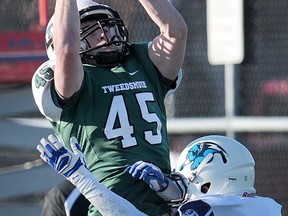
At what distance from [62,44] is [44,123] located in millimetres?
2979

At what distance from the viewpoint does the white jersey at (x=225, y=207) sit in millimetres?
3766

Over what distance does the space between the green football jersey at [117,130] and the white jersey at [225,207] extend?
0.33m

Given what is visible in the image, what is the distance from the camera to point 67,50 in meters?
3.98

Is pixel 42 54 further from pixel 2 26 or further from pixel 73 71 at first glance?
pixel 73 71

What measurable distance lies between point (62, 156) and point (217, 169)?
0.57m

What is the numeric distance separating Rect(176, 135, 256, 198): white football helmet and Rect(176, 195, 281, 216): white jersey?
0.06m

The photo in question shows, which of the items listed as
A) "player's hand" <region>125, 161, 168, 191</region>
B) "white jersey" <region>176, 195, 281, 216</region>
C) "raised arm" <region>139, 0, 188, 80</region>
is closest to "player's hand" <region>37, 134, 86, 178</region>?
"player's hand" <region>125, 161, 168, 191</region>

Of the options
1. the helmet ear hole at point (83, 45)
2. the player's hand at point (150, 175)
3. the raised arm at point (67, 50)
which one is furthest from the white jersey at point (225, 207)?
the helmet ear hole at point (83, 45)

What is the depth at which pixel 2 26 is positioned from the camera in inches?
276

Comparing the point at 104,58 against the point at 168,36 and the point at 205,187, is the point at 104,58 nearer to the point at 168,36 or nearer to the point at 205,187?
the point at 168,36

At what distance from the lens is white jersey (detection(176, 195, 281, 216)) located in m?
3.77

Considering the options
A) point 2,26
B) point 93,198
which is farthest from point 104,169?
point 2,26

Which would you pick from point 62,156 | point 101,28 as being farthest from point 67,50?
point 62,156

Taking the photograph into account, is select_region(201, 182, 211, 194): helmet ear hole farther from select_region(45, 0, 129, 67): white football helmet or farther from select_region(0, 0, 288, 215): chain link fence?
select_region(0, 0, 288, 215): chain link fence
